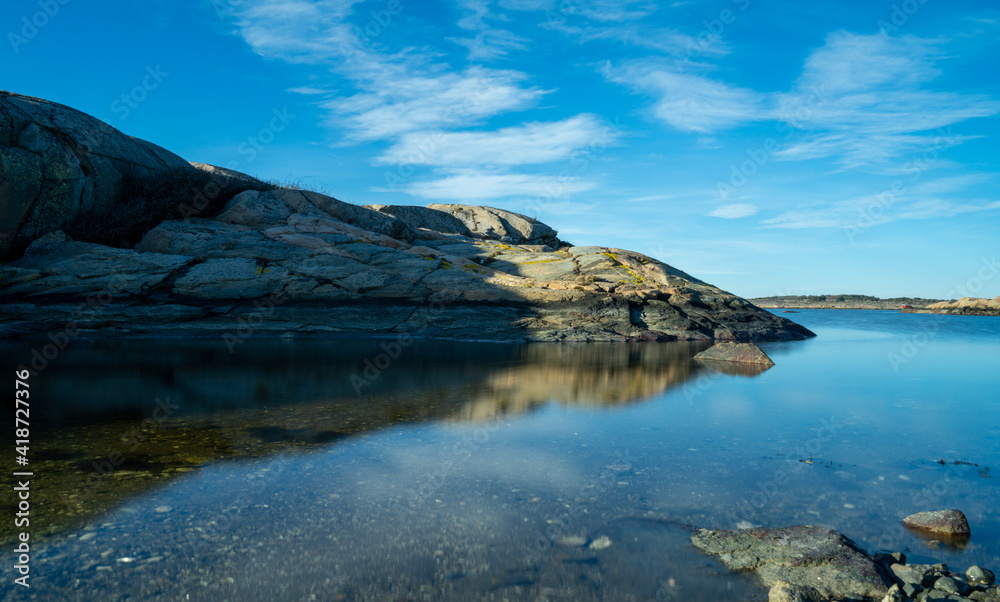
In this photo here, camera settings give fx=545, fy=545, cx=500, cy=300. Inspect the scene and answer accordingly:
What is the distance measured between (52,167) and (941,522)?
19996 mm

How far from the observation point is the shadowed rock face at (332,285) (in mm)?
14899

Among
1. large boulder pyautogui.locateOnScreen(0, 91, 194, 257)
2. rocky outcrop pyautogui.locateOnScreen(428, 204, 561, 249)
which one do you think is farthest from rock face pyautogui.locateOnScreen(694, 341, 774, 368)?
large boulder pyautogui.locateOnScreen(0, 91, 194, 257)

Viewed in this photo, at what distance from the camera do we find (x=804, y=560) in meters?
2.91

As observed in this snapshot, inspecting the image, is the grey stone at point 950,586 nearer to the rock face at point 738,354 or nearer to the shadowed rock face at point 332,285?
the rock face at point 738,354

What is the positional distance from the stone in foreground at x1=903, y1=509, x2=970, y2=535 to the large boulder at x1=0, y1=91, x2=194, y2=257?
19.6 m

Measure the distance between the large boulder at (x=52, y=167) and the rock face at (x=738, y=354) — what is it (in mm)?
17876

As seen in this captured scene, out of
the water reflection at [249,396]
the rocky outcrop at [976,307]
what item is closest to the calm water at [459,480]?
the water reflection at [249,396]

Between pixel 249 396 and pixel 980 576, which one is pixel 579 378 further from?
pixel 980 576

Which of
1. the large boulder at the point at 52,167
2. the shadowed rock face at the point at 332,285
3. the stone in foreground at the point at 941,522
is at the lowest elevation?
the stone in foreground at the point at 941,522

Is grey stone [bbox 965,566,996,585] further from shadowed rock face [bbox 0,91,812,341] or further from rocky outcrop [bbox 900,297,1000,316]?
rocky outcrop [bbox 900,297,1000,316]

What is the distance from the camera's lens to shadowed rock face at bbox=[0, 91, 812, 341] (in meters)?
14.9

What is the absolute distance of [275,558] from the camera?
2891 mm

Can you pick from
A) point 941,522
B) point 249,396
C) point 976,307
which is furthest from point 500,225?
point 976,307

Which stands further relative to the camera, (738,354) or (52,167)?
(52,167)
